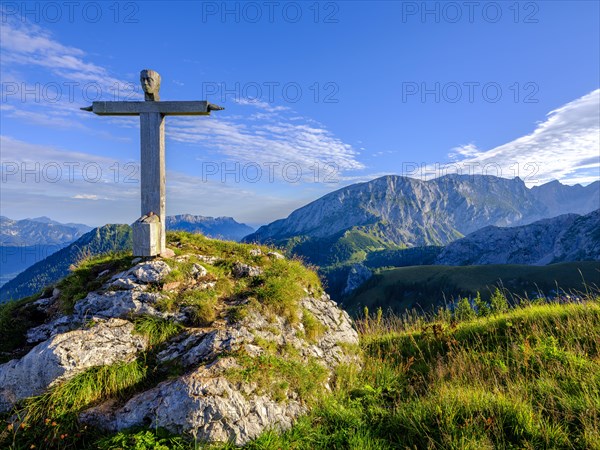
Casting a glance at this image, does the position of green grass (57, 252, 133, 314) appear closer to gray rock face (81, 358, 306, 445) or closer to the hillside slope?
gray rock face (81, 358, 306, 445)

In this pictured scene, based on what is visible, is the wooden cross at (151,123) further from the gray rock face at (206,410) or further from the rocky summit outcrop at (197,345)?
the gray rock face at (206,410)

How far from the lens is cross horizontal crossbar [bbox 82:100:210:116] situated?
11.1 meters

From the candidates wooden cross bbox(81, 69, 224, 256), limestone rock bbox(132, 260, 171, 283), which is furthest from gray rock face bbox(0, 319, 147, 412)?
wooden cross bbox(81, 69, 224, 256)

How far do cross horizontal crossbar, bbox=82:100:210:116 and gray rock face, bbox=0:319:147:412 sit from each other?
7.68 m

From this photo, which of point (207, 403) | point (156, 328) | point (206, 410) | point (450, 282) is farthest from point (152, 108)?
point (450, 282)

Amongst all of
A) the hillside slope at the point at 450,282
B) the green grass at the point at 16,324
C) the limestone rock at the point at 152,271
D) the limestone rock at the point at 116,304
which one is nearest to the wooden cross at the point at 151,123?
the limestone rock at the point at 152,271

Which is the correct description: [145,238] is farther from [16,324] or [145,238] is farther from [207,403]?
[207,403]

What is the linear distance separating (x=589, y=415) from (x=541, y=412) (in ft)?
1.96

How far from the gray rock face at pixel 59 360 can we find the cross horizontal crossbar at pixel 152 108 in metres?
7.68

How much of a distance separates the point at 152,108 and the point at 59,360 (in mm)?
8543

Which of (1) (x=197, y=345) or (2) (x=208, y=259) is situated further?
(2) (x=208, y=259)

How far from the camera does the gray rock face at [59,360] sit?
20.4 ft

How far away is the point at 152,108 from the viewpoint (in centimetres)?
1116

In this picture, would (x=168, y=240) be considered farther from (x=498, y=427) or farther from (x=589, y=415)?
(x=589, y=415)
